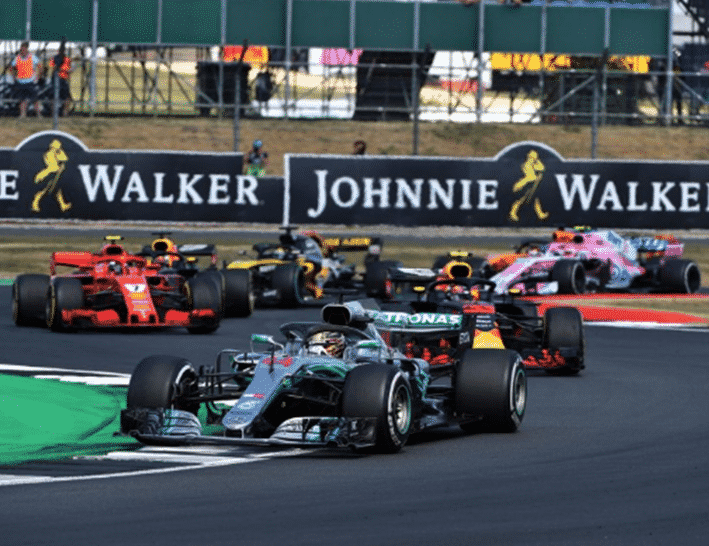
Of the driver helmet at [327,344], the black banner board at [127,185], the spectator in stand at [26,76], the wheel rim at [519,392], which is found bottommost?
the wheel rim at [519,392]

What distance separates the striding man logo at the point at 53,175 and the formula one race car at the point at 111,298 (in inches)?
450

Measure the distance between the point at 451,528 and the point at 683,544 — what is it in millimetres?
1157

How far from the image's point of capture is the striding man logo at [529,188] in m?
33.8

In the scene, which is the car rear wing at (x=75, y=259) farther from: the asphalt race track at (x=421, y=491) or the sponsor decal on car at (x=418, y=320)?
the asphalt race track at (x=421, y=491)

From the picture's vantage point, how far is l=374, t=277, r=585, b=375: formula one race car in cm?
Result: 1593

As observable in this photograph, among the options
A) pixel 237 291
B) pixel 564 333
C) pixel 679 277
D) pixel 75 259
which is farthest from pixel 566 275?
pixel 564 333

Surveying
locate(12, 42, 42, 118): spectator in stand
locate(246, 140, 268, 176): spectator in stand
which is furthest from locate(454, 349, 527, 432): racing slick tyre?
locate(12, 42, 42, 118): spectator in stand

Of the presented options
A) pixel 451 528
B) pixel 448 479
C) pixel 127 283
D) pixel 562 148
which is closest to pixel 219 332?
pixel 127 283

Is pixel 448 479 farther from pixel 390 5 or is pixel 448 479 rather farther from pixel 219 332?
pixel 390 5

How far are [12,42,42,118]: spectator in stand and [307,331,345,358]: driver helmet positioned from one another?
28842 millimetres

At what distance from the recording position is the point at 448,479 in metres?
10.6

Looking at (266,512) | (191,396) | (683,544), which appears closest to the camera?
(683,544)

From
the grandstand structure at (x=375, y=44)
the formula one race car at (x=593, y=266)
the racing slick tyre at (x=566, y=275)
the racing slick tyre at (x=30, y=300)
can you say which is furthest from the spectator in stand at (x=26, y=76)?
the racing slick tyre at (x=30, y=300)

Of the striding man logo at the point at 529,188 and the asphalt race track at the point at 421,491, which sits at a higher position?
the striding man logo at the point at 529,188
